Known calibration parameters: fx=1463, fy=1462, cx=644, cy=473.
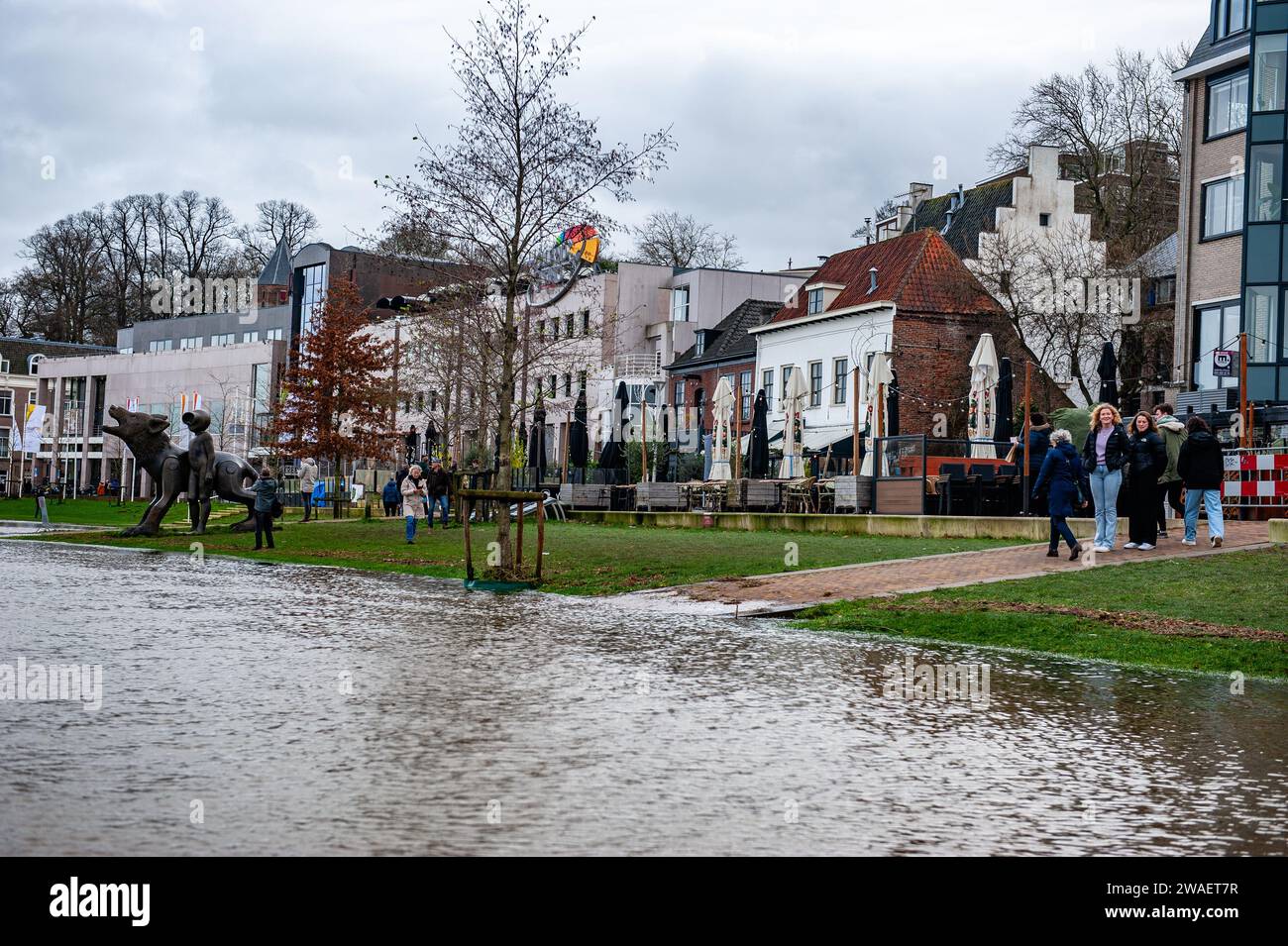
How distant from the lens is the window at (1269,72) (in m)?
36.2

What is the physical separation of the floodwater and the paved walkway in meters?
3.01

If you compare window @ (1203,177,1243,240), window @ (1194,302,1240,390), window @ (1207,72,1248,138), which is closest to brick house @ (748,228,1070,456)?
window @ (1194,302,1240,390)

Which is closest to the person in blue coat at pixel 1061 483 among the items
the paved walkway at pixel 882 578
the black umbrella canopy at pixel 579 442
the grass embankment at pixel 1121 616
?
the paved walkway at pixel 882 578

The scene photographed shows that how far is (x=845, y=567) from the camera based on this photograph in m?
18.6

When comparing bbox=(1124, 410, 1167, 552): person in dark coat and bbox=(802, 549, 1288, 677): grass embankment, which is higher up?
bbox=(1124, 410, 1167, 552): person in dark coat

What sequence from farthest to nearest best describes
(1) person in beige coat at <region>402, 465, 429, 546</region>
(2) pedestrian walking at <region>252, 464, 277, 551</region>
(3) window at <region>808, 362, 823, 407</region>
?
(3) window at <region>808, 362, 823, 407</region> < (1) person in beige coat at <region>402, 465, 429, 546</region> < (2) pedestrian walking at <region>252, 464, 277, 551</region>

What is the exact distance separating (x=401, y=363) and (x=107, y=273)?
62871 millimetres

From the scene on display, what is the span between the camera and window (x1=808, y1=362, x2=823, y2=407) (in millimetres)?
53375

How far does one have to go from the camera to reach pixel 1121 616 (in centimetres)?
1345

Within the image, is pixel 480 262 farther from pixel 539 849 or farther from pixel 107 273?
pixel 107 273

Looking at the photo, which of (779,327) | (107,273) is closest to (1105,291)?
(779,327)

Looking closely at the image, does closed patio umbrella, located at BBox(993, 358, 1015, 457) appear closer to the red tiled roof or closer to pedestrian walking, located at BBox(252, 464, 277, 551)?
pedestrian walking, located at BBox(252, 464, 277, 551)

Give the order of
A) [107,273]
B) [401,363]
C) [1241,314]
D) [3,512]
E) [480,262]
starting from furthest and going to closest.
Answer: [107,273]
[3,512]
[401,363]
[1241,314]
[480,262]

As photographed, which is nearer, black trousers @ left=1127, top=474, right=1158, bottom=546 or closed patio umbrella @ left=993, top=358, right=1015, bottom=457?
black trousers @ left=1127, top=474, right=1158, bottom=546
